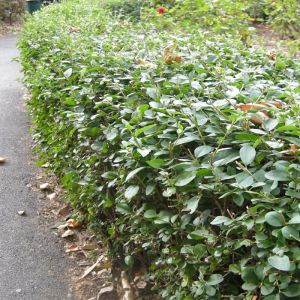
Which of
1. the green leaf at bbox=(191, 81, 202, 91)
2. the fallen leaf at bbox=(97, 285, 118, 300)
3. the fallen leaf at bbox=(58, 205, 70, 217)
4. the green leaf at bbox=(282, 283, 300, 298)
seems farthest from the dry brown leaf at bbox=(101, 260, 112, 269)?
the green leaf at bbox=(282, 283, 300, 298)

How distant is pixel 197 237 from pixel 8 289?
2.08m

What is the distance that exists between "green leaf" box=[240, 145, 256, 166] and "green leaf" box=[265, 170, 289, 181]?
0.10 meters

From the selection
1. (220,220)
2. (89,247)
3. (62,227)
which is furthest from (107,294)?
(220,220)

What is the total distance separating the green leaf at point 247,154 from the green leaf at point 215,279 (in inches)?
15.9

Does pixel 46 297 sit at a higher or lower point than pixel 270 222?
lower

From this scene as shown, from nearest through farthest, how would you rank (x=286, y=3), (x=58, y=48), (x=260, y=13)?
1. (x=58, y=48)
2. (x=286, y=3)
3. (x=260, y=13)

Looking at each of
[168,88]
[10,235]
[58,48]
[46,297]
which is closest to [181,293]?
[168,88]

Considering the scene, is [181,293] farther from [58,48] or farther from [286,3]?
[286,3]

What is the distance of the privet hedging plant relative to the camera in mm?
1607

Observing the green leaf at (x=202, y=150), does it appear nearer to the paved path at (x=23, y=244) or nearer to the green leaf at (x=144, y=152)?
the green leaf at (x=144, y=152)

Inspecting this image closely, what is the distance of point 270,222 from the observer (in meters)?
1.51

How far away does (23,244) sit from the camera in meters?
4.01

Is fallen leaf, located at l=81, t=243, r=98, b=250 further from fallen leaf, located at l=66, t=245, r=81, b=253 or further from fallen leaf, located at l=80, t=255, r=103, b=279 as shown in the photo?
fallen leaf, located at l=80, t=255, r=103, b=279

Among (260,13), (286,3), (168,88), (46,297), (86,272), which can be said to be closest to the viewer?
(168,88)
